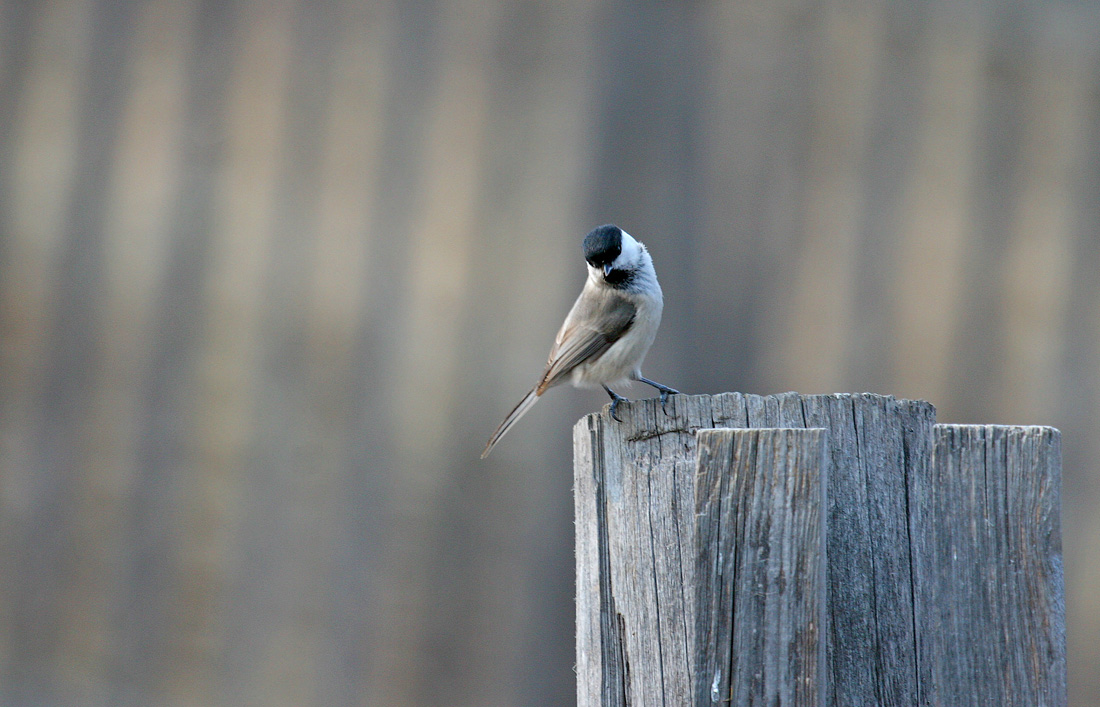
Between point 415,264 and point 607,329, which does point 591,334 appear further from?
point 415,264

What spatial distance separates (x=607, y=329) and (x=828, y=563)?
2273 mm

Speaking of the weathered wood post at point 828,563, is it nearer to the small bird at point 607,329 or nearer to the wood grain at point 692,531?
the wood grain at point 692,531

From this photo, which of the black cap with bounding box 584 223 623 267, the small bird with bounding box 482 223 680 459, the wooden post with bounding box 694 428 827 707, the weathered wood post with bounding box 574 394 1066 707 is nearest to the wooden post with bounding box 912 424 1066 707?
the weathered wood post with bounding box 574 394 1066 707

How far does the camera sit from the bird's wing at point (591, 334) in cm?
390

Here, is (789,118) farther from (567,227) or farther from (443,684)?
(443,684)

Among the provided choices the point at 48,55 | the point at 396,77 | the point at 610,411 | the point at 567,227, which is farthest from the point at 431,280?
the point at 610,411

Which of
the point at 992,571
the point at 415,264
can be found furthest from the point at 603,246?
the point at 992,571

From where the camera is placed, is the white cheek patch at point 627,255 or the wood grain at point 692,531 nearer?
the wood grain at point 692,531

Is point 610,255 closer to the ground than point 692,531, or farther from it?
farther from it

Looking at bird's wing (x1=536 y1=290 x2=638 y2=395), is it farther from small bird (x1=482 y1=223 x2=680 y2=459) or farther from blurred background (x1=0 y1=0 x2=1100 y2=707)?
blurred background (x1=0 y1=0 x2=1100 y2=707)

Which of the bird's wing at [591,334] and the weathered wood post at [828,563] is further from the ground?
the bird's wing at [591,334]

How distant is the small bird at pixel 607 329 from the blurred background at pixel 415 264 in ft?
3.12

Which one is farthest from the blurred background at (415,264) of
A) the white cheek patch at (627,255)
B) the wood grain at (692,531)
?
the wood grain at (692,531)

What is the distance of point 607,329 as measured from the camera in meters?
3.95
